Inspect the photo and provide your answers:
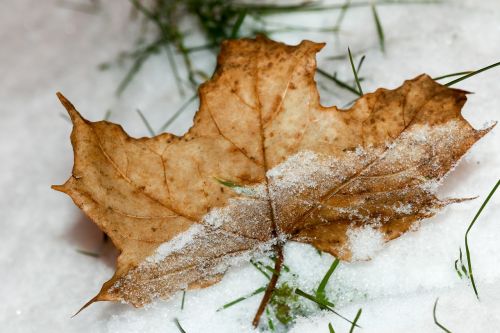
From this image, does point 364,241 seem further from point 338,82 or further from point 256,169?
point 338,82

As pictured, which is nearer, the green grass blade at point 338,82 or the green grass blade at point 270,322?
the green grass blade at point 270,322

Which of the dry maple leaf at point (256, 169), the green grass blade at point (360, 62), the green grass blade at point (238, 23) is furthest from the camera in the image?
the green grass blade at point (238, 23)

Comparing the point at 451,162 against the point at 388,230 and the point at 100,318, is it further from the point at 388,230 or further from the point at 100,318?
the point at 100,318

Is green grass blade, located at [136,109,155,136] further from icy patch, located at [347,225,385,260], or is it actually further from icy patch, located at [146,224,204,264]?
icy patch, located at [347,225,385,260]

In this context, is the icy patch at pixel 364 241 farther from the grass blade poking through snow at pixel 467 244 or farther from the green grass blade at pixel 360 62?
the green grass blade at pixel 360 62

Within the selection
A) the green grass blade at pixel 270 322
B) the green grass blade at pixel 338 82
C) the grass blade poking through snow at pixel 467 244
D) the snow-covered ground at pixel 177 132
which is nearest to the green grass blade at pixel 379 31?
the snow-covered ground at pixel 177 132

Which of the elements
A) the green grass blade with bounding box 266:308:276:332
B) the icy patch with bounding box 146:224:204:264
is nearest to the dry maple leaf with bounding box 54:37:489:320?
the icy patch with bounding box 146:224:204:264

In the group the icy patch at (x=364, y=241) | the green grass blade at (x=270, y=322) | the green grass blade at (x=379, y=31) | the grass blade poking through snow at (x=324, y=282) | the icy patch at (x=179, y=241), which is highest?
the green grass blade at (x=379, y=31)

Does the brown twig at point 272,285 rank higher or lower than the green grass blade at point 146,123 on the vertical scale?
lower
